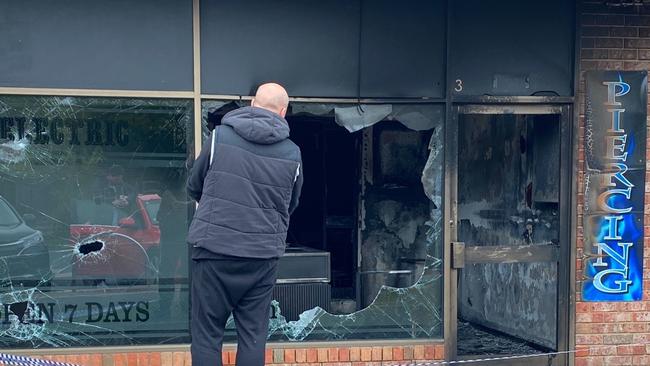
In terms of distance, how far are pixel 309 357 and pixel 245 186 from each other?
235cm

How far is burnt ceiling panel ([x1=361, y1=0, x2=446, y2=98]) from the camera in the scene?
228 inches

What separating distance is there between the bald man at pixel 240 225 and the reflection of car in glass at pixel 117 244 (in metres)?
1.73

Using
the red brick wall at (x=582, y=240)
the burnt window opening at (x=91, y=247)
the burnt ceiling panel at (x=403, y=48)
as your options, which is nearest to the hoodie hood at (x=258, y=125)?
the burnt ceiling panel at (x=403, y=48)

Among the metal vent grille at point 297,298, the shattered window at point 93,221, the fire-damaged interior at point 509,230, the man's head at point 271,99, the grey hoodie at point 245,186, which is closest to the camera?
the grey hoodie at point 245,186

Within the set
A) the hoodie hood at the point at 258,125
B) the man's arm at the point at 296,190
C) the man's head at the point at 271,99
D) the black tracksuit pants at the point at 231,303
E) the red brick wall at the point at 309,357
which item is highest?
the man's head at the point at 271,99

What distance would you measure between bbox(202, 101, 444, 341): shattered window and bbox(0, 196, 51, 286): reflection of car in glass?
1.42m

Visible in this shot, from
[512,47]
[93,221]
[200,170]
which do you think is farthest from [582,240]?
[93,221]

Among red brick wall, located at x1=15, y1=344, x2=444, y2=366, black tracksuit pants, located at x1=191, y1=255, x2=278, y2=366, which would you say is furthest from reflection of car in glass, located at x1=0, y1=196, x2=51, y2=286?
black tracksuit pants, located at x1=191, y1=255, x2=278, y2=366

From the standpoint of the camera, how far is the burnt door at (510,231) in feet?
19.5

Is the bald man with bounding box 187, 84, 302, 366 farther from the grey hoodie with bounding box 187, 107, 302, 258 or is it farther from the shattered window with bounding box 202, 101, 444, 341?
the shattered window with bounding box 202, 101, 444, 341

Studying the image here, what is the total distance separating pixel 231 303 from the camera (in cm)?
400

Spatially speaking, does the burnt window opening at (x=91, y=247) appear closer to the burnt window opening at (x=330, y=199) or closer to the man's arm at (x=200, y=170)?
the man's arm at (x=200, y=170)

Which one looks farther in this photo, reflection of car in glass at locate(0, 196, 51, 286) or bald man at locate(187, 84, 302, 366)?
reflection of car in glass at locate(0, 196, 51, 286)

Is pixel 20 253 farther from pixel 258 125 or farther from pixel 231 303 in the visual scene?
pixel 258 125
